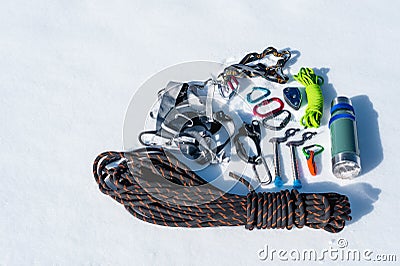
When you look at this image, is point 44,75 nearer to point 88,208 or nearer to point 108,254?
point 88,208

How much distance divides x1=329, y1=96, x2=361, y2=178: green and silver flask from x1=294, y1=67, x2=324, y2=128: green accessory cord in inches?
2.1

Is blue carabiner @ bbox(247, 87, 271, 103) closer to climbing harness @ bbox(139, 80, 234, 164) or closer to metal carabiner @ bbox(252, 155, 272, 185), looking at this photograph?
climbing harness @ bbox(139, 80, 234, 164)

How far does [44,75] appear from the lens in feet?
6.60

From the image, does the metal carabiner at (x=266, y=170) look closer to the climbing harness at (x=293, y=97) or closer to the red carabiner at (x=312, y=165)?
the red carabiner at (x=312, y=165)

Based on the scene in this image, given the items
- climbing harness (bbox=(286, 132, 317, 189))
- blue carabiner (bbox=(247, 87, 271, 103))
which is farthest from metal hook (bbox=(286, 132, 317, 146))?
blue carabiner (bbox=(247, 87, 271, 103))

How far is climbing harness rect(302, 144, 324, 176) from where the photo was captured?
1.64m

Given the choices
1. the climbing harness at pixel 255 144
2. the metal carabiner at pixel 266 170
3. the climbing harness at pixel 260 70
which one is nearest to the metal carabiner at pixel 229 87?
the climbing harness at pixel 260 70

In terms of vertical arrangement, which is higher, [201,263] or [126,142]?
[126,142]

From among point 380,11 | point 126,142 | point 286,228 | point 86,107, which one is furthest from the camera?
point 380,11

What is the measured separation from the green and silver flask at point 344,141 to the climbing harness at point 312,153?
0.06 meters

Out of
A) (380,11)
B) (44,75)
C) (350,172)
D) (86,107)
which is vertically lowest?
(350,172)

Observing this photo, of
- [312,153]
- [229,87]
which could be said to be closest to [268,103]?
[229,87]

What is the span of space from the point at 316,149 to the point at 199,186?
0.42 m

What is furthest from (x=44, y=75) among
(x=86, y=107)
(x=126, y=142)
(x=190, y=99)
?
(x=190, y=99)
